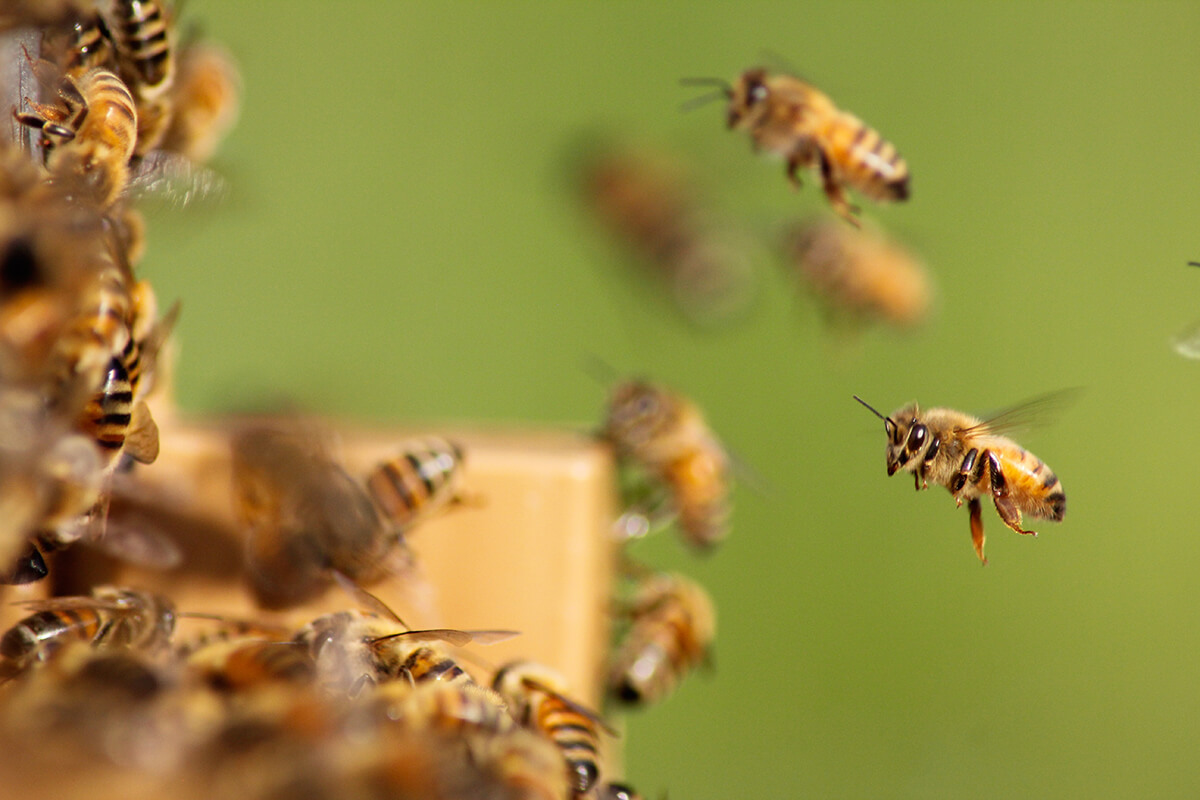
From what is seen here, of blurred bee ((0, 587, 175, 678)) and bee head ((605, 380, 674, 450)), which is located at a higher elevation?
bee head ((605, 380, 674, 450))

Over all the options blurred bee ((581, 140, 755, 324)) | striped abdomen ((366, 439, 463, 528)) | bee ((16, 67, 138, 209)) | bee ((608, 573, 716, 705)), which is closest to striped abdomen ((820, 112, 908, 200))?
striped abdomen ((366, 439, 463, 528))

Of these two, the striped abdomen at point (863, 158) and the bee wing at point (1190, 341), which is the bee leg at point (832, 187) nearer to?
the striped abdomen at point (863, 158)

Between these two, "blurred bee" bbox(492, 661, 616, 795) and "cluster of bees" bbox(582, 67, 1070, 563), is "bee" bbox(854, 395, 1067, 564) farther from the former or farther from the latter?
"blurred bee" bbox(492, 661, 616, 795)

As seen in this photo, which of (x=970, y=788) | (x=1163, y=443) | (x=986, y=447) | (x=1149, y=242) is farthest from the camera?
(x=970, y=788)

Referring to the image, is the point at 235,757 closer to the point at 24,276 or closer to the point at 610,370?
the point at 24,276

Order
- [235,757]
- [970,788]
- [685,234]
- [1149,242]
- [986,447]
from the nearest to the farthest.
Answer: [235,757], [986,447], [1149,242], [970,788], [685,234]

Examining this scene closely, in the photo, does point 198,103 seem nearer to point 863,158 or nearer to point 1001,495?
point 863,158

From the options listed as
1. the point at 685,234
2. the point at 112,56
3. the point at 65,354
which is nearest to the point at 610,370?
the point at 685,234
